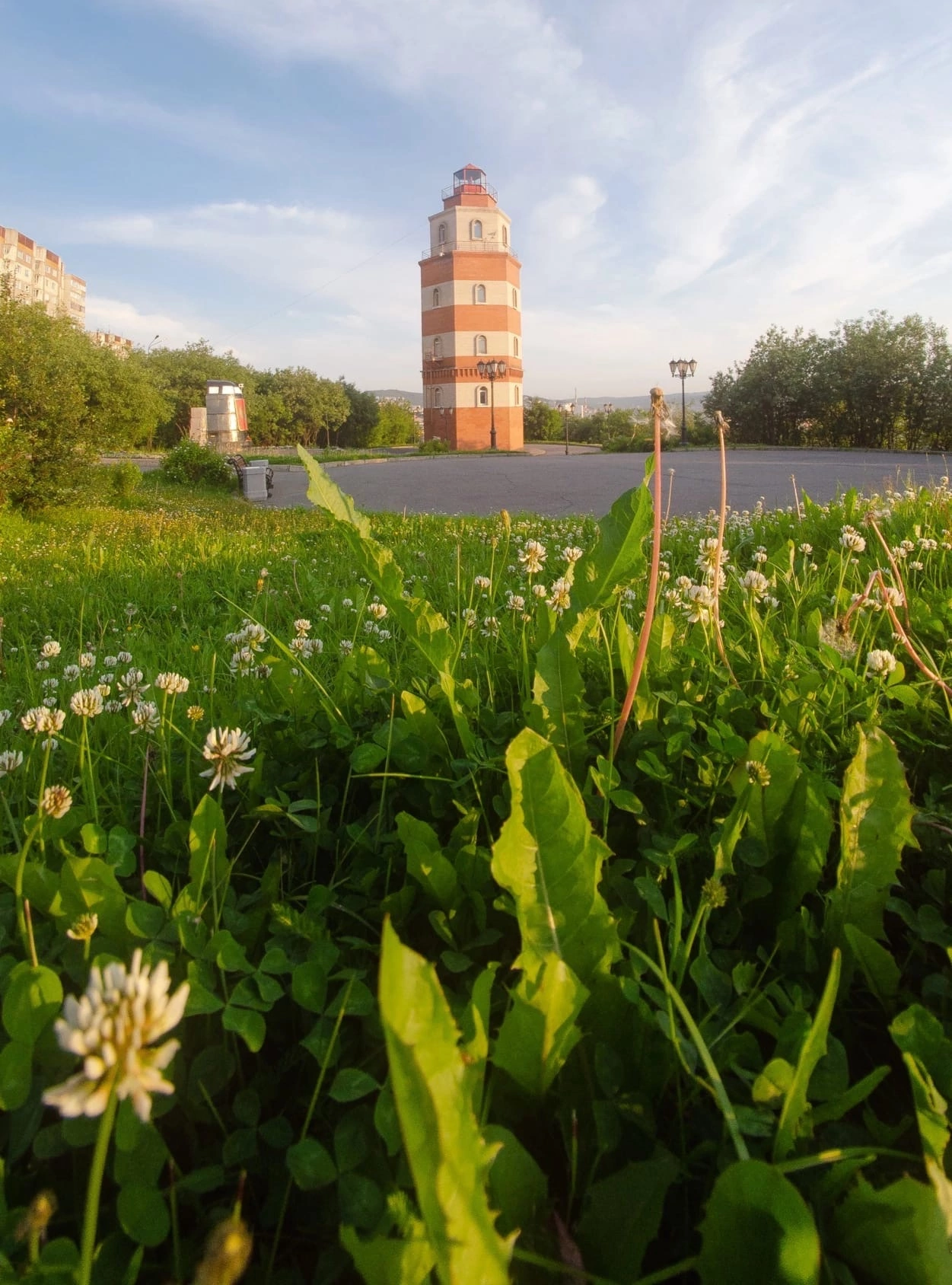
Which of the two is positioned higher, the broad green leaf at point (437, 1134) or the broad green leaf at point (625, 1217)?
the broad green leaf at point (437, 1134)

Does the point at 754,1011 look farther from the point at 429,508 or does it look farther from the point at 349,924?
the point at 429,508

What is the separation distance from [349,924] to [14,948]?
1.50ft

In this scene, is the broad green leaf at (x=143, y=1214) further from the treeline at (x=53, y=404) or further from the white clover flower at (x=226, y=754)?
the treeline at (x=53, y=404)

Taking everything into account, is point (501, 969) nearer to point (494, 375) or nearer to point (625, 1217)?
point (625, 1217)

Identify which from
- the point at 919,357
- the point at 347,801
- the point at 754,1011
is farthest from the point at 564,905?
the point at 919,357

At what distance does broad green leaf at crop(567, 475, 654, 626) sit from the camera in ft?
5.03

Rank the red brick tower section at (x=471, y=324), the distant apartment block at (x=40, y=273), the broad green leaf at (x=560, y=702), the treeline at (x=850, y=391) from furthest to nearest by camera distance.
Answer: the distant apartment block at (x=40, y=273), the red brick tower section at (x=471, y=324), the treeline at (x=850, y=391), the broad green leaf at (x=560, y=702)

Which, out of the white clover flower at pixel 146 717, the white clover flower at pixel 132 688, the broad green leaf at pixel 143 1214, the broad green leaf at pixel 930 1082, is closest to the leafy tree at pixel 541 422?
the white clover flower at pixel 132 688

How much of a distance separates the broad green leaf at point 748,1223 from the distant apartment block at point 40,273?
9397cm

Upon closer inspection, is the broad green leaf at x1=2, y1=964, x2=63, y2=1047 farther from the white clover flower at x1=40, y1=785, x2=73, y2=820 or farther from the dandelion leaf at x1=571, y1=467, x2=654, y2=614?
the dandelion leaf at x1=571, y1=467, x2=654, y2=614

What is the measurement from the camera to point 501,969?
1069 mm

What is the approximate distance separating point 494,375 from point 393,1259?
2002 inches

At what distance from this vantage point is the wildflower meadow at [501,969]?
0.63m

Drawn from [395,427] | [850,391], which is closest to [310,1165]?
[850,391]
